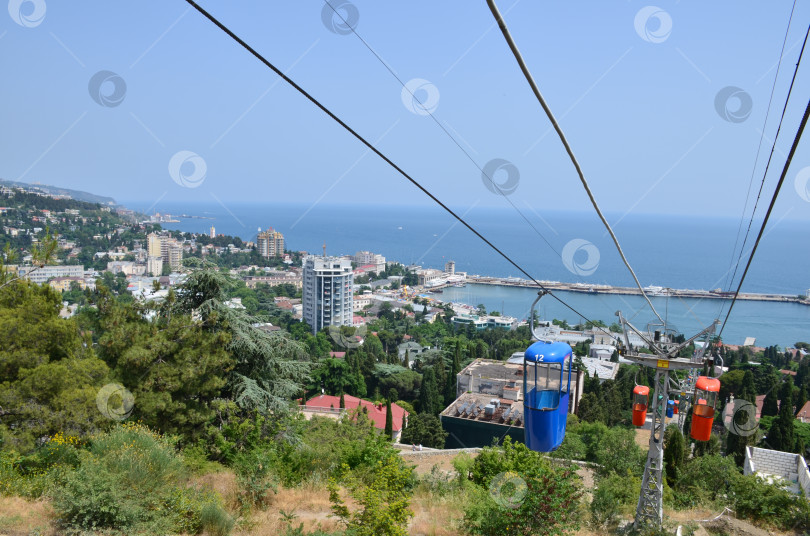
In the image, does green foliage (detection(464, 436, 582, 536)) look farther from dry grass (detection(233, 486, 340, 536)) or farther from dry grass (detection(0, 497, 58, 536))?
dry grass (detection(0, 497, 58, 536))

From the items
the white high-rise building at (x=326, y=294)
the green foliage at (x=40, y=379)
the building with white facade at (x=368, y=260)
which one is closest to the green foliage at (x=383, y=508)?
the green foliage at (x=40, y=379)

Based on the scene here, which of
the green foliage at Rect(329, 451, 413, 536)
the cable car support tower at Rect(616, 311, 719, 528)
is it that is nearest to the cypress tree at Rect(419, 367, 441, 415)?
the cable car support tower at Rect(616, 311, 719, 528)

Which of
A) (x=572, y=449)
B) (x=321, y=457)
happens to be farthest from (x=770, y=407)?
(x=321, y=457)

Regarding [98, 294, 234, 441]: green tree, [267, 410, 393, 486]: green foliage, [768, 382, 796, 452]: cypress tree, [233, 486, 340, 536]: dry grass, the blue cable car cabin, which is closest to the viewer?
[233, 486, 340, 536]: dry grass

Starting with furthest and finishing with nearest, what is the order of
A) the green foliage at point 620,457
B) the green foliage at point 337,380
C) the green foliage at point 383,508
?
the green foliage at point 337,380, the green foliage at point 620,457, the green foliage at point 383,508

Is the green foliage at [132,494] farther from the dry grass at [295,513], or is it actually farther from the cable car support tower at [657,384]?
the cable car support tower at [657,384]

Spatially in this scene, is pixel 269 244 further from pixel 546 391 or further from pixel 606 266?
pixel 546 391

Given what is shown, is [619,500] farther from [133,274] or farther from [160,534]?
[133,274]
